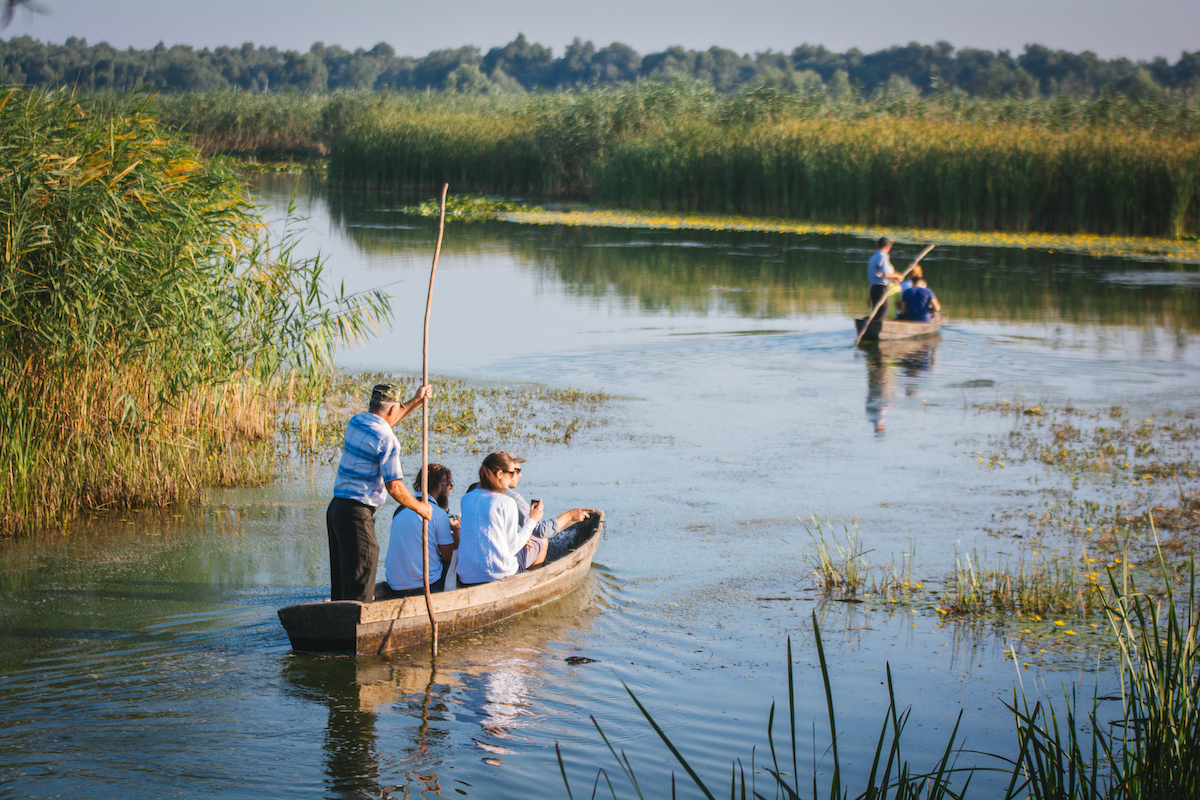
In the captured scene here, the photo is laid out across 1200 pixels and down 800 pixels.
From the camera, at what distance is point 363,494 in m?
7.21

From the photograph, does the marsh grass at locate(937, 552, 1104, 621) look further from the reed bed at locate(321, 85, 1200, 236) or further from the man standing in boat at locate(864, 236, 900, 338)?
the reed bed at locate(321, 85, 1200, 236)

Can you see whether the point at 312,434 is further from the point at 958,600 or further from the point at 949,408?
the point at 949,408

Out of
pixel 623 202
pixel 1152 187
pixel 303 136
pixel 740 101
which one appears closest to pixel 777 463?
pixel 1152 187

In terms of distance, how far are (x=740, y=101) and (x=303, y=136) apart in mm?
29680

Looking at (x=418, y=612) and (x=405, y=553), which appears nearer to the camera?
(x=418, y=612)

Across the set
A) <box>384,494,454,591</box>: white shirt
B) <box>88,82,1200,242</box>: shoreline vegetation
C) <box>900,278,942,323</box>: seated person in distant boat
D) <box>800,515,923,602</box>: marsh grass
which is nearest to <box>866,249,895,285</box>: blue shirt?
<box>900,278,942,323</box>: seated person in distant boat

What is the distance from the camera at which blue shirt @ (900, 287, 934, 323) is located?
19.7 meters

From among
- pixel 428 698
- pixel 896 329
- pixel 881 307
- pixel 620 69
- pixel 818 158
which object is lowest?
pixel 428 698

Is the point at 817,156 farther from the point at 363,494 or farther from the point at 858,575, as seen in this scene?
the point at 363,494

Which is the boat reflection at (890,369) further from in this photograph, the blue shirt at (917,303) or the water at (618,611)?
the blue shirt at (917,303)

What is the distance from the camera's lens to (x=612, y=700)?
21.2 feet

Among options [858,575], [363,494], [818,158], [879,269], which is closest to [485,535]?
[363,494]

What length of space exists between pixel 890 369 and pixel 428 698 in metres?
12.7

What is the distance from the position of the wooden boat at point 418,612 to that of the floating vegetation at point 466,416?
410 cm
